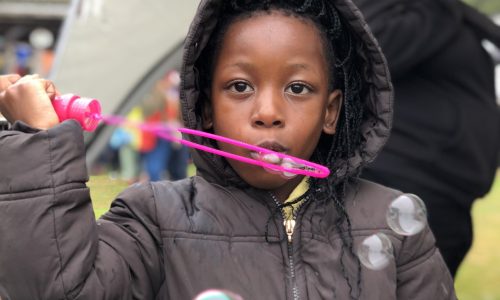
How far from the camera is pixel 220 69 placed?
5.74ft

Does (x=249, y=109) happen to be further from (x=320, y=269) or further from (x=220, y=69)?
(x=320, y=269)

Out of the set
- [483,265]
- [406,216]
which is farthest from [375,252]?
[483,265]

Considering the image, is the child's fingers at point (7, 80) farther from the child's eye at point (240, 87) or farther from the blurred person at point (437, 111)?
the blurred person at point (437, 111)

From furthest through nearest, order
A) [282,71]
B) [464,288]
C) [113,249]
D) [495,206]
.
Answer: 1. [495,206]
2. [464,288]
3. [282,71]
4. [113,249]

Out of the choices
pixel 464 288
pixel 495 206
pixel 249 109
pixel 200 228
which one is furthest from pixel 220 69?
pixel 495 206

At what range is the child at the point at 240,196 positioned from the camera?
4.88ft

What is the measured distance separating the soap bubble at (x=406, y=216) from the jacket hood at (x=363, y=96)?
0.12 m

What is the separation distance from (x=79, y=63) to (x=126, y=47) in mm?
229

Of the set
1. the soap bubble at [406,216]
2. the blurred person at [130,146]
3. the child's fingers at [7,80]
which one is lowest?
the blurred person at [130,146]

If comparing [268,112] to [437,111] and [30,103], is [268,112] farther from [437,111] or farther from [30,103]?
[437,111]

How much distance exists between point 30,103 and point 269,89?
44cm

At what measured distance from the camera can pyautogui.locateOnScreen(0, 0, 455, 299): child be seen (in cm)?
149

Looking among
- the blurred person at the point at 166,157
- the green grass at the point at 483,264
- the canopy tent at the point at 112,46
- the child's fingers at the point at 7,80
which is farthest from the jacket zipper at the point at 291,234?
the blurred person at the point at 166,157

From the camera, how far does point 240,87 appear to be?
1.70 meters
